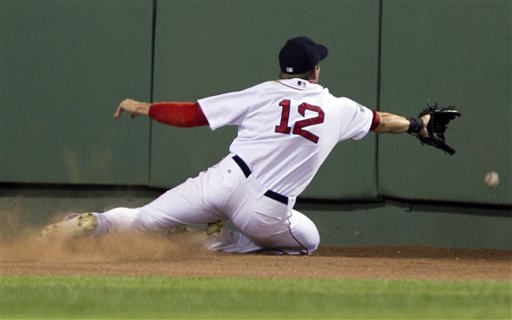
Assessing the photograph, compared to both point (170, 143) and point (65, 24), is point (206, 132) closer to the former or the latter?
point (170, 143)

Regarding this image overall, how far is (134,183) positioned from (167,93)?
72cm

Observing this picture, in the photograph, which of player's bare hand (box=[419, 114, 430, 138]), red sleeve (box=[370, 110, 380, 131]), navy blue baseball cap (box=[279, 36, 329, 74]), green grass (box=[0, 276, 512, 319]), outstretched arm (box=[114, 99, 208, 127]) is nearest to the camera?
green grass (box=[0, 276, 512, 319])

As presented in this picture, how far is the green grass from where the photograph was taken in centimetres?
611

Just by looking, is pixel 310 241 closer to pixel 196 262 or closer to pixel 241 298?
pixel 196 262

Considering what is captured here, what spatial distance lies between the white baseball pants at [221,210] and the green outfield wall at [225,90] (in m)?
1.53

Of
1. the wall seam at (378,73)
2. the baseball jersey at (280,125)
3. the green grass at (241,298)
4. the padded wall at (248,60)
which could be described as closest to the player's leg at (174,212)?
the baseball jersey at (280,125)

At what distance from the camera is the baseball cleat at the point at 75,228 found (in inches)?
317

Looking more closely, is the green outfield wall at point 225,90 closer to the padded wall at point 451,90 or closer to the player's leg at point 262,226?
the padded wall at point 451,90

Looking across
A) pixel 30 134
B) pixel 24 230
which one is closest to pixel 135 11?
pixel 30 134

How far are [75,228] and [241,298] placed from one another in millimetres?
1925

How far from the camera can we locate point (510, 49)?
9477 millimetres

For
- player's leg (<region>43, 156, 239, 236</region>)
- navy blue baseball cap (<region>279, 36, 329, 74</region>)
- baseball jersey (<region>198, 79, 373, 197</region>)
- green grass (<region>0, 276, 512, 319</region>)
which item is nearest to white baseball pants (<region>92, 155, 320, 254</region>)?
player's leg (<region>43, 156, 239, 236</region>)

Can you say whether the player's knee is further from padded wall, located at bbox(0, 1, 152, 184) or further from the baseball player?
padded wall, located at bbox(0, 1, 152, 184)

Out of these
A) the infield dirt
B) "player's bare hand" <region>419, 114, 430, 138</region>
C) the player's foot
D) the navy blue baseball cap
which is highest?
the navy blue baseball cap
